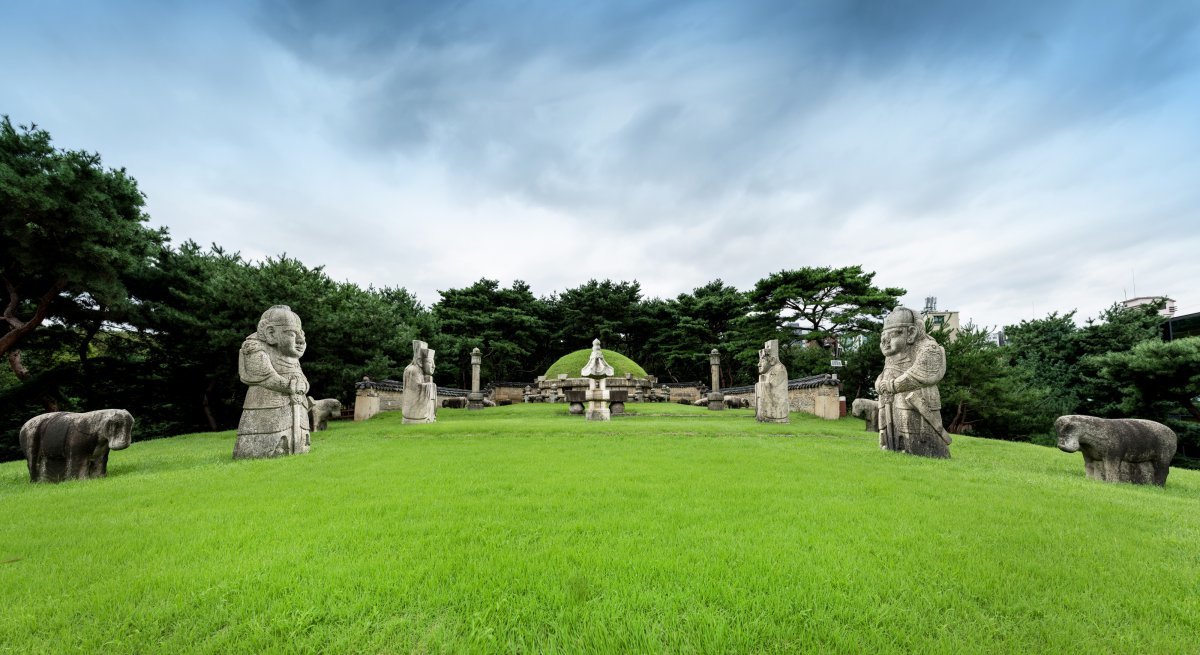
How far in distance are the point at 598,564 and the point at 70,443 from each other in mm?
6698

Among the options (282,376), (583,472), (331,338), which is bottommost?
(583,472)

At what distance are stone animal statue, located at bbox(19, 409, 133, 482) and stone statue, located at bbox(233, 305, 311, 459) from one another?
144cm

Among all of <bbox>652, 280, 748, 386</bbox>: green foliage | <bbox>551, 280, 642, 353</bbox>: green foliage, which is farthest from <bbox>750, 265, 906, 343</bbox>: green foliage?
<bbox>551, 280, 642, 353</bbox>: green foliage

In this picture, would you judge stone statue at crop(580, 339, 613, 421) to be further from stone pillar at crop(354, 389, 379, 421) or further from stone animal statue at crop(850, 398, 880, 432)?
stone pillar at crop(354, 389, 379, 421)

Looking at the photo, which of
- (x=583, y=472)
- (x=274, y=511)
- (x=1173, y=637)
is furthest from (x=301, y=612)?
(x=1173, y=637)

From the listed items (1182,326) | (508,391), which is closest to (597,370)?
(508,391)

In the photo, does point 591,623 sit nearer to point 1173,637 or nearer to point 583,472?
point 1173,637

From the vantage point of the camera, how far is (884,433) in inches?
301

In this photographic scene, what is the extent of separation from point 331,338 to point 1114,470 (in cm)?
1785

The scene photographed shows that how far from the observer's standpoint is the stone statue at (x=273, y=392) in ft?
22.8

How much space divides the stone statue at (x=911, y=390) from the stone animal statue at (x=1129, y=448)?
1.62m

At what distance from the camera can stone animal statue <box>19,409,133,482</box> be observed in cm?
523

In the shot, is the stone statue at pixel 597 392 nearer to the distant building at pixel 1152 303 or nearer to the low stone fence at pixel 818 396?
the low stone fence at pixel 818 396

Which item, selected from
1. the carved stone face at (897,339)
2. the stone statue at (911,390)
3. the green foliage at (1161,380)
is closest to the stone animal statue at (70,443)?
the stone statue at (911,390)
